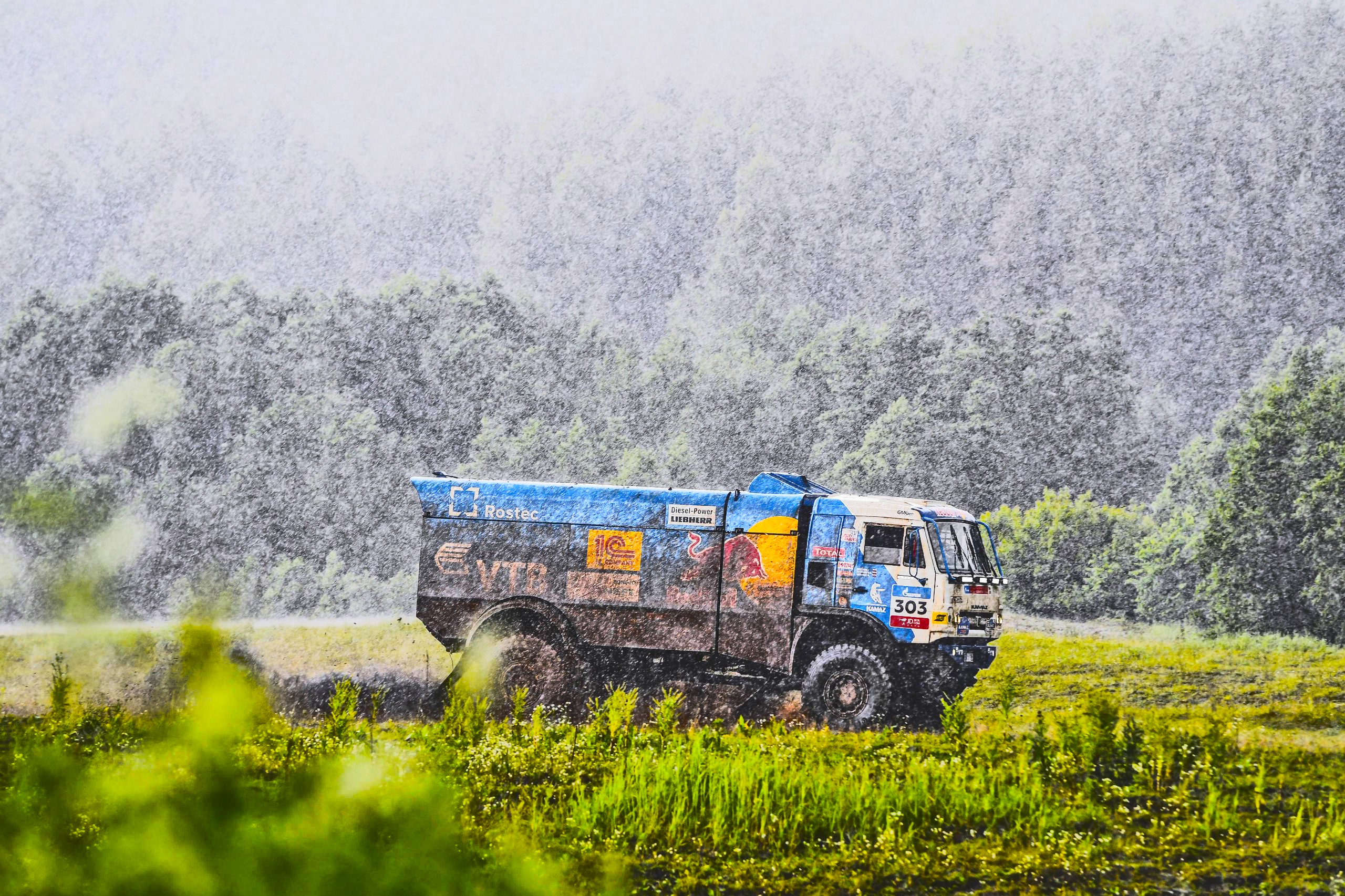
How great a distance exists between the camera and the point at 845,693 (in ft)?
22.5

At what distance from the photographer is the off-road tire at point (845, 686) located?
22.2 ft

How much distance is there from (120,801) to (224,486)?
15349 mm

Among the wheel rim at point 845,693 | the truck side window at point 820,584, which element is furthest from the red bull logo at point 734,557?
the wheel rim at point 845,693

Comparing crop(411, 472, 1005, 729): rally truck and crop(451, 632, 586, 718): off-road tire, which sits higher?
crop(411, 472, 1005, 729): rally truck

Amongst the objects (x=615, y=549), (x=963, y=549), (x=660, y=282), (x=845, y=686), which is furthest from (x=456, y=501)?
(x=660, y=282)

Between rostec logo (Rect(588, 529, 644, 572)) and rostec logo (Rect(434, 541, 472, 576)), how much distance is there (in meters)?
0.81

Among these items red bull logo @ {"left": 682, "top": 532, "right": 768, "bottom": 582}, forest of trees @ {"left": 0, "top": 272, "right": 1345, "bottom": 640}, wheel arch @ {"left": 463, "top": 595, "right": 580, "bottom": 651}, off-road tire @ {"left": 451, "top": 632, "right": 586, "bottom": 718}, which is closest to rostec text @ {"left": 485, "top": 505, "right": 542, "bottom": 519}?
wheel arch @ {"left": 463, "top": 595, "right": 580, "bottom": 651}

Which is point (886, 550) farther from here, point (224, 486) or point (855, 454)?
point (224, 486)

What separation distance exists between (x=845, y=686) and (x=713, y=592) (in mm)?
977

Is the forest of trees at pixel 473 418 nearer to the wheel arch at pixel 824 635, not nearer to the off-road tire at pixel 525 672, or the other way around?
the wheel arch at pixel 824 635

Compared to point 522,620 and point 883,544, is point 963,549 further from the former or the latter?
point 522,620

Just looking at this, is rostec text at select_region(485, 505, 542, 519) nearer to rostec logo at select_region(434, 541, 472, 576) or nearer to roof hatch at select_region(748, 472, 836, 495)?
rostec logo at select_region(434, 541, 472, 576)

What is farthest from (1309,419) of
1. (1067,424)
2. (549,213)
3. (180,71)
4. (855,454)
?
(180,71)

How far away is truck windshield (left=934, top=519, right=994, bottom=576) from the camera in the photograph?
6.93 m
